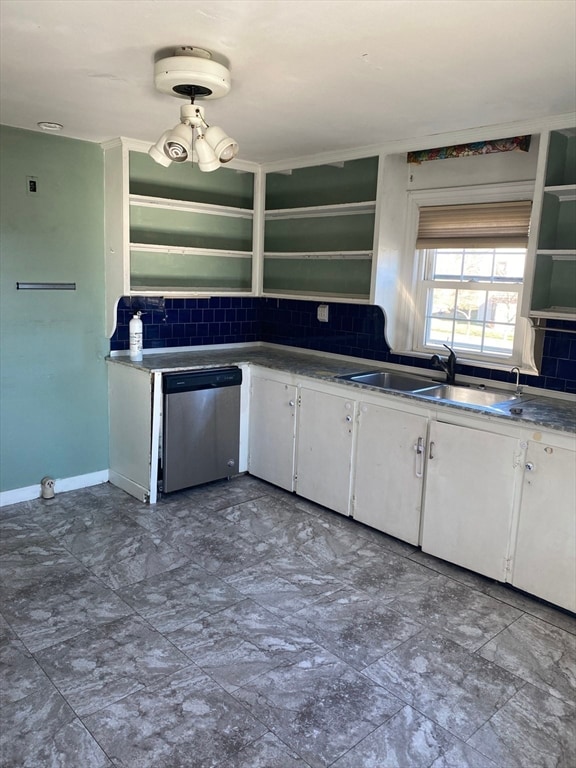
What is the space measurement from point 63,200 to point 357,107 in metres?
1.92

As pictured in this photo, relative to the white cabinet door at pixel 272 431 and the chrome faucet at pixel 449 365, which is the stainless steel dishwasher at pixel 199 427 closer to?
the white cabinet door at pixel 272 431

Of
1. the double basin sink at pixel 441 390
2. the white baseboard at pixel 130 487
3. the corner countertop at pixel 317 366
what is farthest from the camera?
the white baseboard at pixel 130 487

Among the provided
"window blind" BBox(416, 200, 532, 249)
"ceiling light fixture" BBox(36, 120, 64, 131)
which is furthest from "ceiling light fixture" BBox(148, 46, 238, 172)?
"window blind" BBox(416, 200, 532, 249)

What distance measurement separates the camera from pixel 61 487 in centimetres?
392

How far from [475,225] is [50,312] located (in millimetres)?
2659

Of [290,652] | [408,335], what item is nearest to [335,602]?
[290,652]

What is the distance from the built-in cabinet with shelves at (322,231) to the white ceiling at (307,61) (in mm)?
667

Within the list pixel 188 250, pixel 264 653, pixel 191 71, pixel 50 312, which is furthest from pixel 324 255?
pixel 264 653

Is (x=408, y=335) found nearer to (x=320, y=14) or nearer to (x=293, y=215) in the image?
(x=293, y=215)

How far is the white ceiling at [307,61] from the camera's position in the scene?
6.13 ft

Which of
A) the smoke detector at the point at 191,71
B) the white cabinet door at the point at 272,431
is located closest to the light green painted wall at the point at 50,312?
the white cabinet door at the point at 272,431

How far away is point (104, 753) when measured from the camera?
1827 mm

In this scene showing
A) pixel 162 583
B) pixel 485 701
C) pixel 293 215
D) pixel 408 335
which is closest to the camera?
pixel 485 701

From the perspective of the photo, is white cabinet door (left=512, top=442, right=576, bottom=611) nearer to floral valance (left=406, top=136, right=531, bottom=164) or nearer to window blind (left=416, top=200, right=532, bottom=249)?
window blind (left=416, top=200, right=532, bottom=249)
